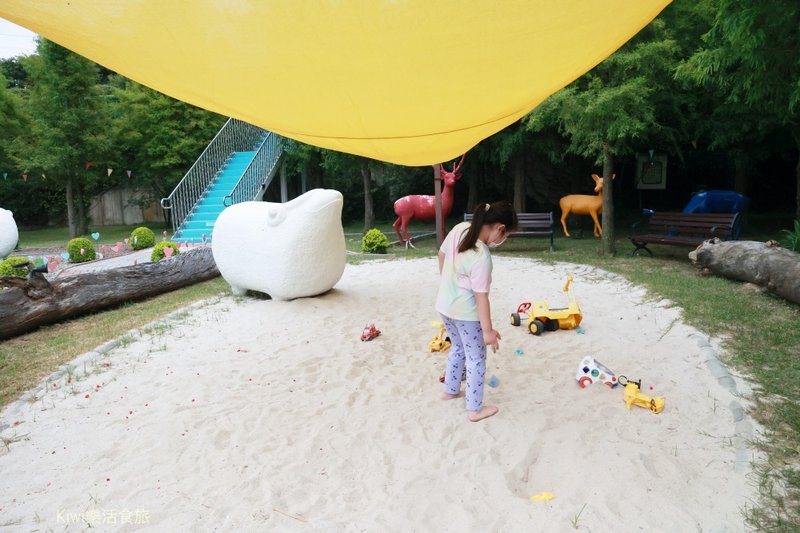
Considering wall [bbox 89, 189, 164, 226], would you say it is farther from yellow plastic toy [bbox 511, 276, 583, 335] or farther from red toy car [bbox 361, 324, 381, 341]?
yellow plastic toy [bbox 511, 276, 583, 335]

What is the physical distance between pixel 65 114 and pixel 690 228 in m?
16.7

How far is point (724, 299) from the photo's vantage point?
5102 mm

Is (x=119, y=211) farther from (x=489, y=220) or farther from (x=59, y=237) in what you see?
(x=489, y=220)

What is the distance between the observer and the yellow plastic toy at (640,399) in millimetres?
2982

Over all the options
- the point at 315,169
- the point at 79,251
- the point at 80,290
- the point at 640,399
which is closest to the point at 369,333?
the point at 640,399

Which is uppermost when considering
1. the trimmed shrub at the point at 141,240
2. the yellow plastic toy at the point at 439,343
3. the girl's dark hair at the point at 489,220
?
the girl's dark hair at the point at 489,220

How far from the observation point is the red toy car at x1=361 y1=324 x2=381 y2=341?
4445mm

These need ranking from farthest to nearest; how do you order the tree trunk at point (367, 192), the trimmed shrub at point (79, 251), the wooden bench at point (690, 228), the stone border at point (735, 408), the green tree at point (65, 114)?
1. the green tree at point (65, 114)
2. the tree trunk at point (367, 192)
3. the trimmed shrub at point (79, 251)
4. the wooden bench at point (690, 228)
5. the stone border at point (735, 408)

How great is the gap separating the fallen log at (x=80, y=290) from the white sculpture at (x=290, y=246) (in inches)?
63.4

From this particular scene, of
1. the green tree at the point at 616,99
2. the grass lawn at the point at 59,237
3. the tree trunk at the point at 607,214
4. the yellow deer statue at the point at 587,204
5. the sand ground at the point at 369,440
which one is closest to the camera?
the sand ground at the point at 369,440

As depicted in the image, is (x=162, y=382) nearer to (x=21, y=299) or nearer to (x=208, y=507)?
(x=208, y=507)

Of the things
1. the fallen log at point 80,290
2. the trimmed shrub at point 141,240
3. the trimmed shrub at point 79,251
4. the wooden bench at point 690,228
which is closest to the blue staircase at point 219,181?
the trimmed shrub at point 141,240

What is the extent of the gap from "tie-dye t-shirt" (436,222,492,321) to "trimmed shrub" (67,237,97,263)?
10.1 metres

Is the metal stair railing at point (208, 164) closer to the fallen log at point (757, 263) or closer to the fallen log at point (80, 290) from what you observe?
the fallen log at point (80, 290)
